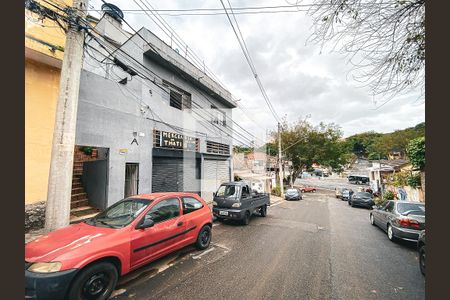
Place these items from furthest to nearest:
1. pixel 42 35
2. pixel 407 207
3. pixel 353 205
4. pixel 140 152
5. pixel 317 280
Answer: pixel 353 205 → pixel 140 152 → pixel 407 207 → pixel 42 35 → pixel 317 280

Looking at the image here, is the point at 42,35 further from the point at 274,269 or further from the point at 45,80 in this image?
the point at 274,269

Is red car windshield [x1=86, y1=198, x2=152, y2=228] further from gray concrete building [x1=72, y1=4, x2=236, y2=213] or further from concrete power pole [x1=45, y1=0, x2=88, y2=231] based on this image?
gray concrete building [x1=72, y1=4, x2=236, y2=213]

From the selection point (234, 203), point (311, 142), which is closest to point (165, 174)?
point (234, 203)

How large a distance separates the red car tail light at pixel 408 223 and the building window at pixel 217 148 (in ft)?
32.2

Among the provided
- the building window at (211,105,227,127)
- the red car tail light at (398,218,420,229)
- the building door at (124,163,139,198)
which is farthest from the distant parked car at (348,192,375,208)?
the building door at (124,163,139,198)

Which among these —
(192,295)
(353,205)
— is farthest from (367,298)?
(353,205)

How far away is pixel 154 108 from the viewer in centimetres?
923

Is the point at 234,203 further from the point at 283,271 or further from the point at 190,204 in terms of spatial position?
the point at 283,271

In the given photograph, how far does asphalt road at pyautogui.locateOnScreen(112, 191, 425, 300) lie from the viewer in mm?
3453

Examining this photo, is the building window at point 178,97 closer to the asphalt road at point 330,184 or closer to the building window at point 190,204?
the building window at point 190,204

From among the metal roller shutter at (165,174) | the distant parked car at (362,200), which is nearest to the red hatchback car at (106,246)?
the metal roller shutter at (165,174)

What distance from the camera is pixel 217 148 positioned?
1405cm

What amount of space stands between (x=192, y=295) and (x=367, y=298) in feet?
10.0

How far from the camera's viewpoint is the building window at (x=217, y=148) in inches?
514
